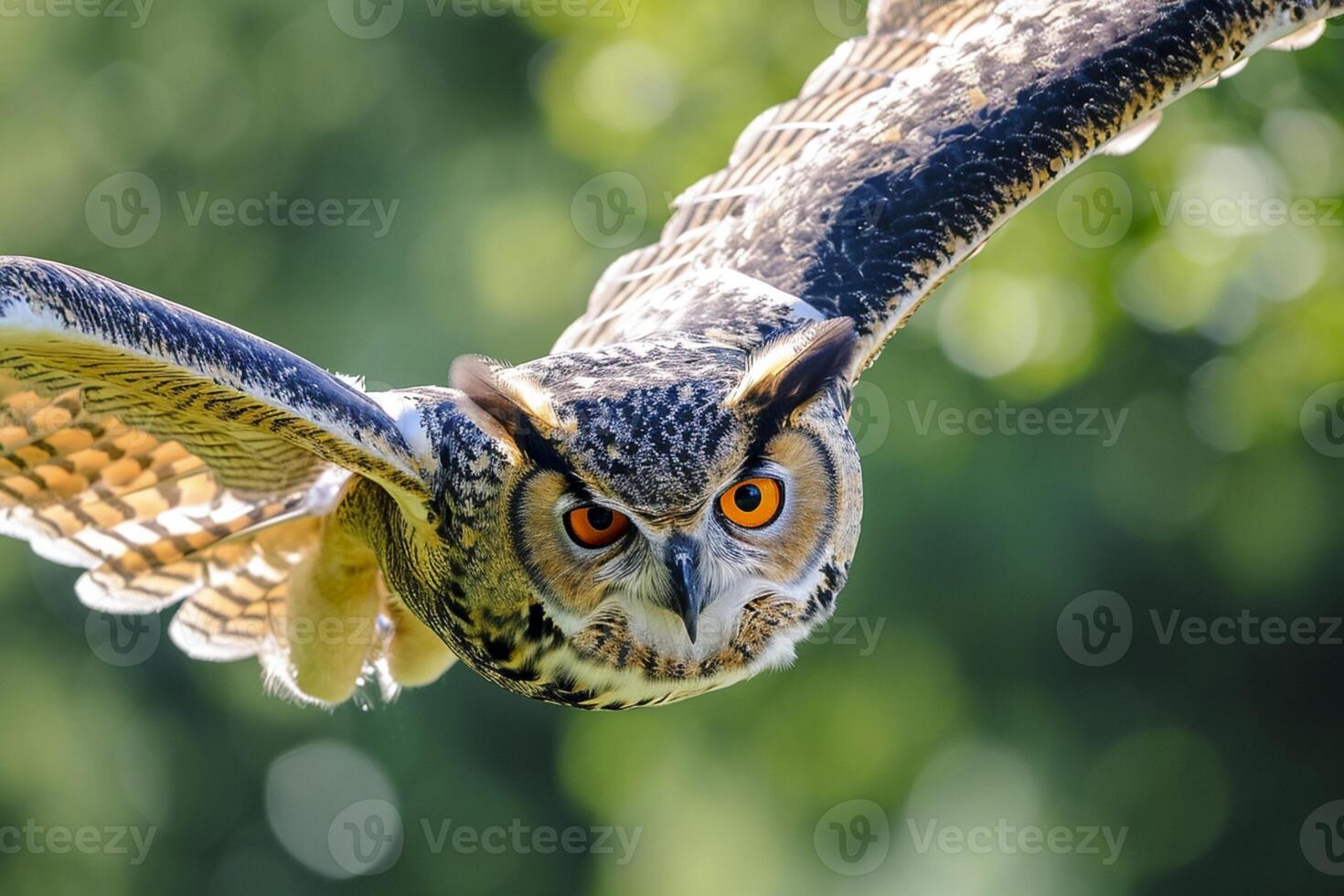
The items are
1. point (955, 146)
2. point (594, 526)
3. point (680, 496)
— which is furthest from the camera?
point (955, 146)

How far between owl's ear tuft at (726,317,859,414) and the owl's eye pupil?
16cm

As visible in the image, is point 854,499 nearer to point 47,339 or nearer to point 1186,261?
point 47,339

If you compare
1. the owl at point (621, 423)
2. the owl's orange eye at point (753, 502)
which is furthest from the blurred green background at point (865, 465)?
the owl's orange eye at point (753, 502)

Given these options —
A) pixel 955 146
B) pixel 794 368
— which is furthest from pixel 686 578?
pixel 955 146

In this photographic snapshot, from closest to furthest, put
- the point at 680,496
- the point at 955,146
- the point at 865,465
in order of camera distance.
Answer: the point at 680,496, the point at 955,146, the point at 865,465

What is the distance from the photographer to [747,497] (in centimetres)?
342

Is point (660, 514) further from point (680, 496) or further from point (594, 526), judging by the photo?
point (594, 526)

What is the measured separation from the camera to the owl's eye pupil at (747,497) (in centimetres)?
341

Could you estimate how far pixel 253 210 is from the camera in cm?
1307

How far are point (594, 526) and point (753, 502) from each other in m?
0.32

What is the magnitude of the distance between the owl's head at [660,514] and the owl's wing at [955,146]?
0.57 m

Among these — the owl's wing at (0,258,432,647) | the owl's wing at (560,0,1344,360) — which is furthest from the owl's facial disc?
the owl's wing at (560,0,1344,360)

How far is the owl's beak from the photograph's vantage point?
326 centimetres

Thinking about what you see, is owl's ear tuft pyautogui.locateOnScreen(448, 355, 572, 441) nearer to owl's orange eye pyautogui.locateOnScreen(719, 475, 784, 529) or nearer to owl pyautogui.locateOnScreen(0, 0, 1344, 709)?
owl pyautogui.locateOnScreen(0, 0, 1344, 709)
